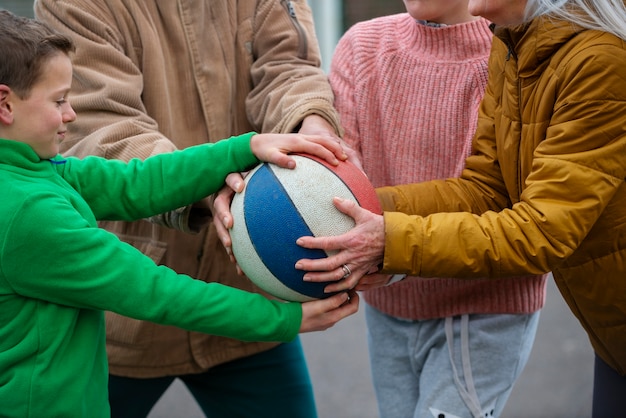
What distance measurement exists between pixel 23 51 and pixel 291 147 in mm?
869

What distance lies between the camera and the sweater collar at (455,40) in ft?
10.7

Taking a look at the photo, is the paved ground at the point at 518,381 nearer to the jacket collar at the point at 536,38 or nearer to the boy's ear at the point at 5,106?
the jacket collar at the point at 536,38

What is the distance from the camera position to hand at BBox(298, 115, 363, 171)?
3094mm

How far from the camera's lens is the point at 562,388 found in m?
5.93

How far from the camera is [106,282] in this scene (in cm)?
250

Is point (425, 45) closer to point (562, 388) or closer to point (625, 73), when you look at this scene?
point (625, 73)

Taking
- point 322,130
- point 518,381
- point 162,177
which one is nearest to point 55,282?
point 162,177

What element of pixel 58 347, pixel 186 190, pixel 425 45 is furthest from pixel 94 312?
pixel 425 45

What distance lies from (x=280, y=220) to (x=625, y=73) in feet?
3.60

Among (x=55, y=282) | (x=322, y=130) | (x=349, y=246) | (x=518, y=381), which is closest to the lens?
(x=55, y=282)

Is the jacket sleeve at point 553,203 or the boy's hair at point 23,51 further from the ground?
the boy's hair at point 23,51

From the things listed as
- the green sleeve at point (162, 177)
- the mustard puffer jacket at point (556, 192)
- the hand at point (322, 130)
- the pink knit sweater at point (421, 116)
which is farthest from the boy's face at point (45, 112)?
the pink knit sweater at point (421, 116)

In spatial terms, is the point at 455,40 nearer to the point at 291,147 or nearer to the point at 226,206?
the point at 291,147

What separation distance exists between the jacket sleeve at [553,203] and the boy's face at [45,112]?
3.35 feet
